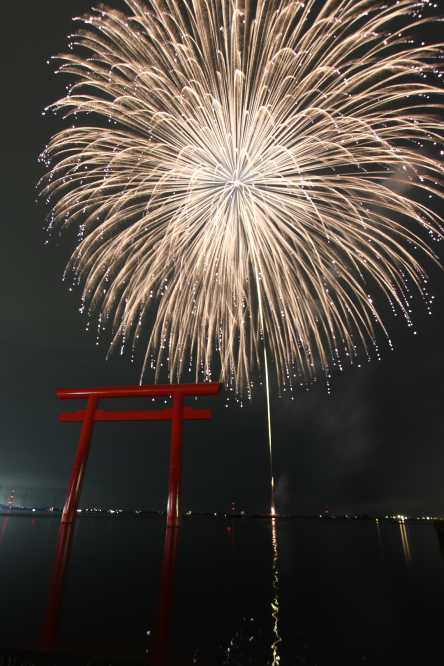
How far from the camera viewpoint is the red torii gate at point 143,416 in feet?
55.6

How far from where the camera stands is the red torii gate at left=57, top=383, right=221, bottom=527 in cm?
1695

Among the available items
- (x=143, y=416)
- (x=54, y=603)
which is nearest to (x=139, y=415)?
(x=143, y=416)

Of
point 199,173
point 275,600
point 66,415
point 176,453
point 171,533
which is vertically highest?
point 199,173

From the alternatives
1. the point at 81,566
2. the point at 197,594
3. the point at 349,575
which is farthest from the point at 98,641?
the point at 349,575

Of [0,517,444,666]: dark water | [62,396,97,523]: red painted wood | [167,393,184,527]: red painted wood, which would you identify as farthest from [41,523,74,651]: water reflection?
[62,396,97,523]: red painted wood

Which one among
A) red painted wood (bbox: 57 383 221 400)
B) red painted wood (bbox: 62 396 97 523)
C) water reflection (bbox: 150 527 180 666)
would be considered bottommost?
water reflection (bbox: 150 527 180 666)

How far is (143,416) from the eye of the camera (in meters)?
18.4

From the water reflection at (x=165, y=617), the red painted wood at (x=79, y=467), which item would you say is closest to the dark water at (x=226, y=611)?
the water reflection at (x=165, y=617)

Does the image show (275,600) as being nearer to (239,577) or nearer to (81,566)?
(239,577)

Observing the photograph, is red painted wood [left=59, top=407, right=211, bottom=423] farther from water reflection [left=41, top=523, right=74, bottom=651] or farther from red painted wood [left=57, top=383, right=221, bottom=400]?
water reflection [left=41, top=523, right=74, bottom=651]

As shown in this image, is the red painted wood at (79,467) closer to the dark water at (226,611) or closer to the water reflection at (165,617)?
the dark water at (226,611)

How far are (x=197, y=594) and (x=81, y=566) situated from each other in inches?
127

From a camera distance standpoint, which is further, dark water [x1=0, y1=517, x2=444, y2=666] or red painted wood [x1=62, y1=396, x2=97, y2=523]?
red painted wood [x1=62, y1=396, x2=97, y2=523]

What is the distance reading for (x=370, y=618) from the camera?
484 centimetres
